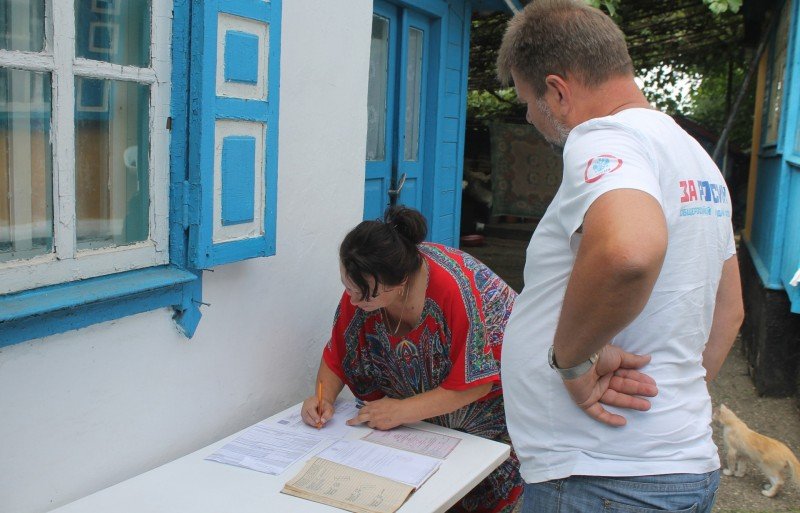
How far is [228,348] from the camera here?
8.75 feet

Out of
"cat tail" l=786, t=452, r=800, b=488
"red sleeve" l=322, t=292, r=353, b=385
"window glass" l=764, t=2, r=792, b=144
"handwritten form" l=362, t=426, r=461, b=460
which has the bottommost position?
"cat tail" l=786, t=452, r=800, b=488

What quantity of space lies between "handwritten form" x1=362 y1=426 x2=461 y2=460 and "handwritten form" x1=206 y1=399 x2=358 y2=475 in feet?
0.42

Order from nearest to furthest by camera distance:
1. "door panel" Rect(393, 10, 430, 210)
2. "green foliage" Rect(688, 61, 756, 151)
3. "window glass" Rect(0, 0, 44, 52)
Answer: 1. "window glass" Rect(0, 0, 44, 52)
2. "door panel" Rect(393, 10, 430, 210)
3. "green foliage" Rect(688, 61, 756, 151)

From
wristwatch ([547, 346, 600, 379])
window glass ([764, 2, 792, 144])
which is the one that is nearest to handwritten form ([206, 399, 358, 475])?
wristwatch ([547, 346, 600, 379])

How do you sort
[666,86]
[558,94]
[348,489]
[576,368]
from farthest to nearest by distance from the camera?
[666,86] < [348,489] < [558,94] < [576,368]

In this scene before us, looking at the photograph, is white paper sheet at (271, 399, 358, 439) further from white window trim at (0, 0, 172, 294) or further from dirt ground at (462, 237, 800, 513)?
dirt ground at (462, 237, 800, 513)

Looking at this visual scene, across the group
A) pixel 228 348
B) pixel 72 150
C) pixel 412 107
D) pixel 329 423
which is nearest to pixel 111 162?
pixel 72 150

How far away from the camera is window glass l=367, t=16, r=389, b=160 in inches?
181

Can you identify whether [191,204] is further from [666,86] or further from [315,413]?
[666,86]

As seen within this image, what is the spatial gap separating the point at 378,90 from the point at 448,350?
2.50 meters

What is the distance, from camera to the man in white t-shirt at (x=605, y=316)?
1364 mm

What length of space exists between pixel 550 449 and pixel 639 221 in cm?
53

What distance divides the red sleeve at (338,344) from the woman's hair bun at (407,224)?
0.33 meters

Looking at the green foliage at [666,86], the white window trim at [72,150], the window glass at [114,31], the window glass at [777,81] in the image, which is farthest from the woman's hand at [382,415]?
Answer: the green foliage at [666,86]
